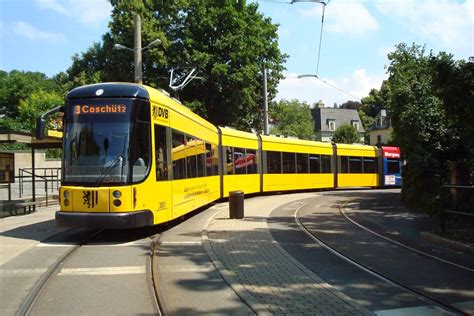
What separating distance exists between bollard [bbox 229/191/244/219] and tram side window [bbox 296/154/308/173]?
45.9 feet

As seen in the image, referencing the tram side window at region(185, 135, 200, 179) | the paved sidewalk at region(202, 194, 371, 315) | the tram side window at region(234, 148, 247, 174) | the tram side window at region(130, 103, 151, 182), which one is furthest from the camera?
the tram side window at region(234, 148, 247, 174)

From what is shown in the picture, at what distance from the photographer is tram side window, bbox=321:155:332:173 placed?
30800 millimetres

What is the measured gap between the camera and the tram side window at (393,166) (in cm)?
3518

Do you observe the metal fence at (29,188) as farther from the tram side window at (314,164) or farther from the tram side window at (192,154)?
the tram side window at (314,164)

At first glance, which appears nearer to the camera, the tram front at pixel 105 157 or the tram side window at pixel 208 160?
the tram front at pixel 105 157

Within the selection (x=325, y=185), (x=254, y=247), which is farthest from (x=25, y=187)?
(x=254, y=247)

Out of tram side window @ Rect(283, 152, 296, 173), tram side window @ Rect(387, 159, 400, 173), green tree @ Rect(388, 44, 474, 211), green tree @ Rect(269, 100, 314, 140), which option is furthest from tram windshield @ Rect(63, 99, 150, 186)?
green tree @ Rect(269, 100, 314, 140)

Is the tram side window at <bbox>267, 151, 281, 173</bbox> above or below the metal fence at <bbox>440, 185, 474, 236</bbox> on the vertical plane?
above

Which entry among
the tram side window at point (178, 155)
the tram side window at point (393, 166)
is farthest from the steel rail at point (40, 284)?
the tram side window at point (393, 166)

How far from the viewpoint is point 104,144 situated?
1060 centimetres

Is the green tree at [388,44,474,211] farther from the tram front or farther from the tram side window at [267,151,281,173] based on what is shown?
the tram front

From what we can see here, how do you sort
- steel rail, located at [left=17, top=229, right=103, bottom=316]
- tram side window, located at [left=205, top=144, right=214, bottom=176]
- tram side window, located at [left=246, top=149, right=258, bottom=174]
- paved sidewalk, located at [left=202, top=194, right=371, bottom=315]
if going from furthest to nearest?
tram side window, located at [left=246, top=149, right=258, bottom=174], tram side window, located at [left=205, top=144, right=214, bottom=176], steel rail, located at [left=17, top=229, right=103, bottom=316], paved sidewalk, located at [left=202, top=194, right=371, bottom=315]

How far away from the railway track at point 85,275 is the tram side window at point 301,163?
1769 centimetres

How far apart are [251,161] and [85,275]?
56.0ft
